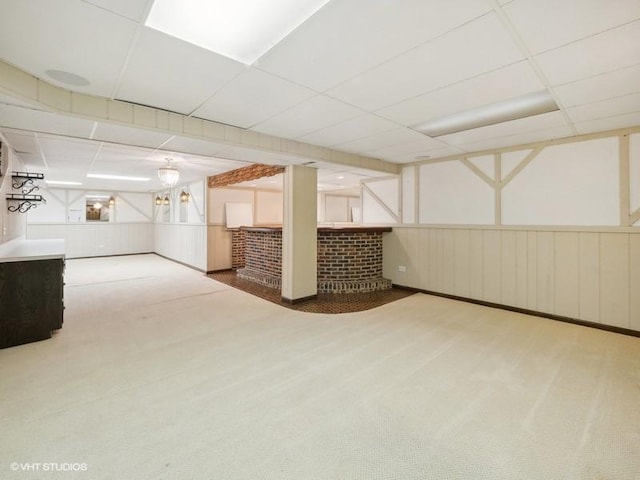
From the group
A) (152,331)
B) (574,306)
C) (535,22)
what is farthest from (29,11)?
(574,306)

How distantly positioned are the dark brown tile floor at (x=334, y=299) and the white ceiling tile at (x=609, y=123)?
3.50 m

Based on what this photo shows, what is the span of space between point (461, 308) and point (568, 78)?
3.37m

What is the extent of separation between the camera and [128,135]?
3381mm

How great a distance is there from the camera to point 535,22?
182cm

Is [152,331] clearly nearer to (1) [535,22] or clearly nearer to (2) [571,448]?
(2) [571,448]

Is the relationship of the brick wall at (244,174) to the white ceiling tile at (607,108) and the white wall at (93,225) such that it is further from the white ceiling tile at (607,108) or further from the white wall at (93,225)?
the white wall at (93,225)

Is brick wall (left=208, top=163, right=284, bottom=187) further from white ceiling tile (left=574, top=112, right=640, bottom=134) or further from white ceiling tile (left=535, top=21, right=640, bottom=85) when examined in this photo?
white ceiling tile (left=574, top=112, right=640, bottom=134)

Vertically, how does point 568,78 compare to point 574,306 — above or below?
above

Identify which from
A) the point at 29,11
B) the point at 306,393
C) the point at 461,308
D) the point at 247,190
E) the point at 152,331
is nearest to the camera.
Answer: the point at 29,11

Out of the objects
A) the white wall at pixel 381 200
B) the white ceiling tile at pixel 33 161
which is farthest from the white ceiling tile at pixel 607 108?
the white ceiling tile at pixel 33 161

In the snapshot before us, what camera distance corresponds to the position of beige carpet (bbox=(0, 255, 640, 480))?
5.58 ft

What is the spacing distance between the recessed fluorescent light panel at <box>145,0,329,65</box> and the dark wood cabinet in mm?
3078

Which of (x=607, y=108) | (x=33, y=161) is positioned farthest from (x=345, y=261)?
(x=33, y=161)

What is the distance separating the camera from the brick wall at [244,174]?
572 centimetres
